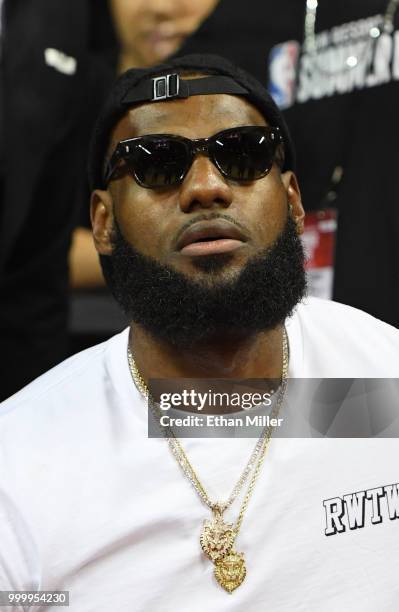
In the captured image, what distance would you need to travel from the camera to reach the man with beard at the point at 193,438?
5.28ft

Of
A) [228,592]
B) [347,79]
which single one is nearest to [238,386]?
[228,592]

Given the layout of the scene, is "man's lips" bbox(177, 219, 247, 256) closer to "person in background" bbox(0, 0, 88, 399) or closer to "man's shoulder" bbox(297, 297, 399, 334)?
"man's shoulder" bbox(297, 297, 399, 334)

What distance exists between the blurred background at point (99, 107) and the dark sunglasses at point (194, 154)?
32.4 inches

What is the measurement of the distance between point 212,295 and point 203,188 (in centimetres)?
22

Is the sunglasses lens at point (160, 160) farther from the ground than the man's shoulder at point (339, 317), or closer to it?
farther from the ground

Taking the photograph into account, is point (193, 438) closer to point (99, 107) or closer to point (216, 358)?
point (216, 358)

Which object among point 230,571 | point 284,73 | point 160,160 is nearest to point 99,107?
point 284,73

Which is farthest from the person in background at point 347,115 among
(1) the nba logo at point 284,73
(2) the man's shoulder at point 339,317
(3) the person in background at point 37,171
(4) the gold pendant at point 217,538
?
(4) the gold pendant at point 217,538

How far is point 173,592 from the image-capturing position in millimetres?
1593

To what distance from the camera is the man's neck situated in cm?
178

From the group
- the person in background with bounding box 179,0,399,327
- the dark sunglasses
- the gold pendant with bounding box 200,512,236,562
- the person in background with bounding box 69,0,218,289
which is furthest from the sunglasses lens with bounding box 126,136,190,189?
the person in background with bounding box 69,0,218,289

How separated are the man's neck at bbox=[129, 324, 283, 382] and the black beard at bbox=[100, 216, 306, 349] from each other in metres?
→ 0.03

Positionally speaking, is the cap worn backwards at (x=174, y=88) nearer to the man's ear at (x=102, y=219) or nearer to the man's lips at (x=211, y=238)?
the man's ear at (x=102, y=219)

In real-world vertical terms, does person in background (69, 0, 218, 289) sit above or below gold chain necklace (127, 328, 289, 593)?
above
